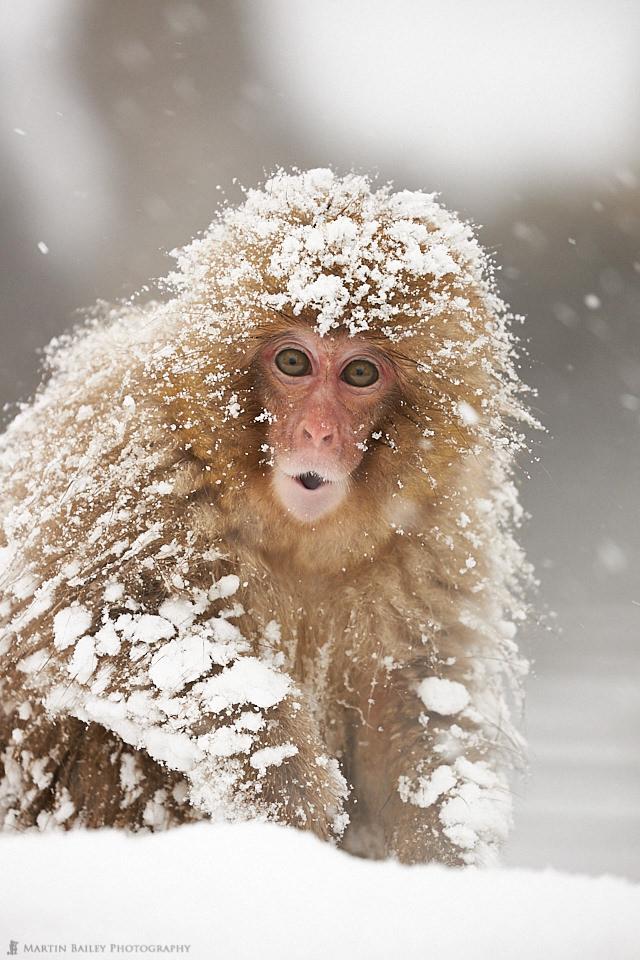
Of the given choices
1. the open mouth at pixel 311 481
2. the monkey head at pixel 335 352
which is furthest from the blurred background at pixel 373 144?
the open mouth at pixel 311 481

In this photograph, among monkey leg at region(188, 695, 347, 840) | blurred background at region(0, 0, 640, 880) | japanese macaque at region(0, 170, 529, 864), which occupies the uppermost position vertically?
blurred background at region(0, 0, 640, 880)

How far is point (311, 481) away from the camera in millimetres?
1538

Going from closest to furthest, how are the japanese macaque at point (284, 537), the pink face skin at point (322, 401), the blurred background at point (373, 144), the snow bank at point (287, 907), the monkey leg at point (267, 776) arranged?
the snow bank at point (287, 907), the monkey leg at point (267, 776), the japanese macaque at point (284, 537), the pink face skin at point (322, 401), the blurred background at point (373, 144)

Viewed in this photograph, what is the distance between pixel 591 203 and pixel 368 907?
3.31 metres

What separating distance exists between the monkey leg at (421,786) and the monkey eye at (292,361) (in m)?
0.83

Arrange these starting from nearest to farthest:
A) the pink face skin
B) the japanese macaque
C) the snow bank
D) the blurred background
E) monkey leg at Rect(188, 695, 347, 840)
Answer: the snow bank < monkey leg at Rect(188, 695, 347, 840) < the japanese macaque < the pink face skin < the blurred background

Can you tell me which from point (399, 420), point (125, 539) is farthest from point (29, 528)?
point (399, 420)

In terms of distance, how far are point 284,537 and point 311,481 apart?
165mm

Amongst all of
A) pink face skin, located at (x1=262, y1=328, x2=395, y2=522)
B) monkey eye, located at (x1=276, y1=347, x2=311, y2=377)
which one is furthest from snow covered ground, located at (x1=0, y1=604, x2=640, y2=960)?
monkey eye, located at (x1=276, y1=347, x2=311, y2=377)

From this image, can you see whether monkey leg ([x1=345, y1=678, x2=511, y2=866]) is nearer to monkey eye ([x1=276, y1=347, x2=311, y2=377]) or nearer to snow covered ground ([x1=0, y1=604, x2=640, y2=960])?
snow covered ground ([x1=0, y1=604, x2=640, y2=960])

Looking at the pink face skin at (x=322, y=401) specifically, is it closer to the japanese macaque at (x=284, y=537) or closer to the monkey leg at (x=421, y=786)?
the japanese macaque at (x=284, y=537)

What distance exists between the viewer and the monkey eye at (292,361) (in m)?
1.52

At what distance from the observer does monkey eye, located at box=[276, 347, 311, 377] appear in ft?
4.99

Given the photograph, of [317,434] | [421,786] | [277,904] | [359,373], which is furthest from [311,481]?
[277,904]
